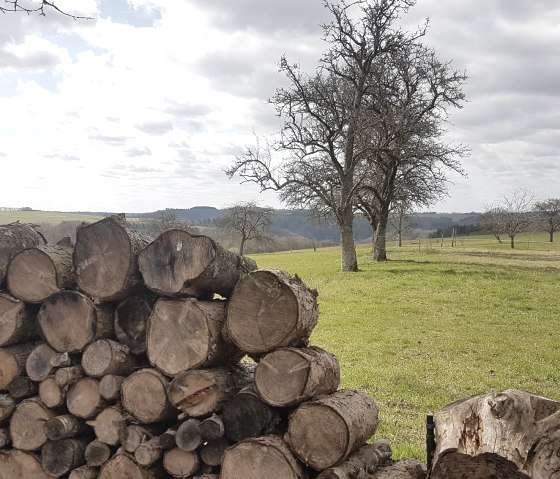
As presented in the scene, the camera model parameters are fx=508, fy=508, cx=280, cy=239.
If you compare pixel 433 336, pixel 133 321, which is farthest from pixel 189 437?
pixel 433 336

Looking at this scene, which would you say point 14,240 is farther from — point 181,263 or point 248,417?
point 248,417

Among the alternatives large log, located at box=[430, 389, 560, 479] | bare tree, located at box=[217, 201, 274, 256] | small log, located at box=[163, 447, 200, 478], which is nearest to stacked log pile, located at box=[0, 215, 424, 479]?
small log, located at box=[163, 447, 200, 478]

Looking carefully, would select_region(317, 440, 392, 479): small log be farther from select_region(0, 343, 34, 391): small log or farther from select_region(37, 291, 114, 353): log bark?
select_region(0, 343, 34, 391): small log

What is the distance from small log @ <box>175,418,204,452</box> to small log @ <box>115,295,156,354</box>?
2.78 ft

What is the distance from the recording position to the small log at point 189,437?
13.0 ft

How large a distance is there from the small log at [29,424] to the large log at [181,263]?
1.53 m

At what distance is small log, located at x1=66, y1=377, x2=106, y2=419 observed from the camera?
14.3 feet

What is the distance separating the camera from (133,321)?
14.9 feet

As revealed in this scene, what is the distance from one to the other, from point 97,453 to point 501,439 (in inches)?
126

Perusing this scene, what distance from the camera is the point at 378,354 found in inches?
435

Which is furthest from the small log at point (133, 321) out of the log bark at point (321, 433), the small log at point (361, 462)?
the small log at point (361, 462)

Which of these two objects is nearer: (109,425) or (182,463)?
(182,463)

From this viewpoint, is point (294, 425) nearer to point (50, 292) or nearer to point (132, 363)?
point (132, 363)

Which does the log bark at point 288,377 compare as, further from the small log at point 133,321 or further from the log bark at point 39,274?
the log bark at point 39,274
